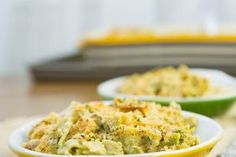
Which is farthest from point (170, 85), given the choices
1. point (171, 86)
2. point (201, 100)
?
point (201, 100)

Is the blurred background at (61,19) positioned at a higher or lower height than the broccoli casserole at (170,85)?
lower

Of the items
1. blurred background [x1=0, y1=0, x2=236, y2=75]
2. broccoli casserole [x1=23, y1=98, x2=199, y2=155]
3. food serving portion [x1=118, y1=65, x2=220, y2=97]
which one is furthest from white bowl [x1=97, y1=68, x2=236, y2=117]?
blurred background [x1=0, y1=0, x2=236, y2=75]

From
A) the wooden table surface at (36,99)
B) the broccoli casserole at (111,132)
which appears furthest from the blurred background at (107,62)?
the broccoli casserole at (111,132)

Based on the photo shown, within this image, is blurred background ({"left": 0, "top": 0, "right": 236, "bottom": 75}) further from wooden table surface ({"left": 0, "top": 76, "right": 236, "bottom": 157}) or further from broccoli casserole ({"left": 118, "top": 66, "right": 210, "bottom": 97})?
broccoli casserole ({"left": 118, "top": 66, "right": 210, "bottom": 97})

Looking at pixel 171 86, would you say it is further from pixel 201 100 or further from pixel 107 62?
pixel 107 62

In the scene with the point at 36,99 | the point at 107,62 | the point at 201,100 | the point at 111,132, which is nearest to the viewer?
the point at 111,132

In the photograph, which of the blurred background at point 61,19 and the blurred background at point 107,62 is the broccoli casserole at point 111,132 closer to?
the blurred background at point 107,62
